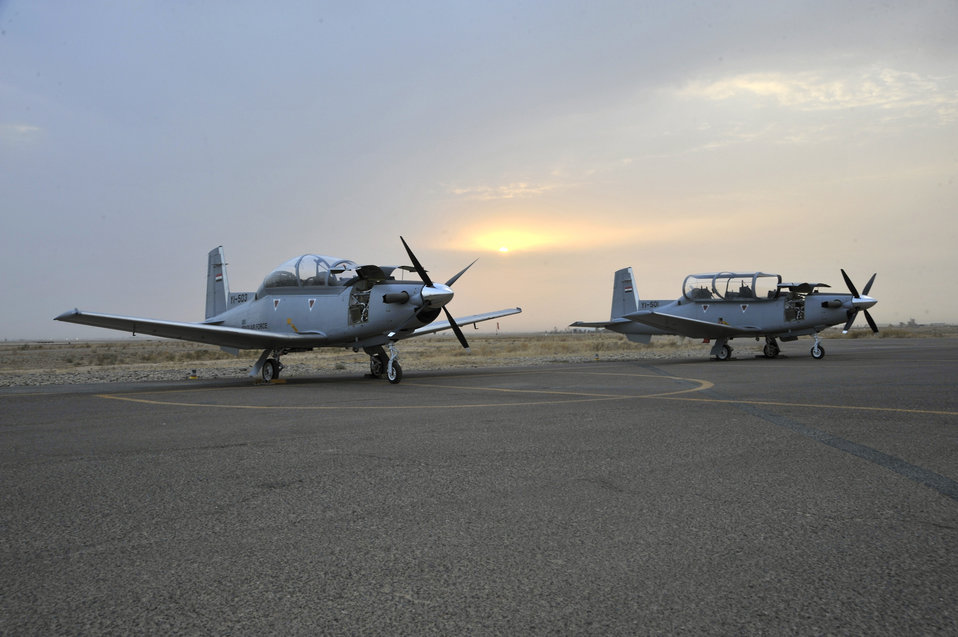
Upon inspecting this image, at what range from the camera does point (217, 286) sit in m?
19.9

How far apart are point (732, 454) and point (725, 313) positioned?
19.9m

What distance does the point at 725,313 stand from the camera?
77.6ft

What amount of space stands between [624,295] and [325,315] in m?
17.8

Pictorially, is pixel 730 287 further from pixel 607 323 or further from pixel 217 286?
pixel 217 286

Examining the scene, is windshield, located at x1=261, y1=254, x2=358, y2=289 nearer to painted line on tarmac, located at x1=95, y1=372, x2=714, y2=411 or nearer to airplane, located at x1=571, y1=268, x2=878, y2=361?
painted line on tarmac, located at x1=95, y1=372, x2=714, y2=411

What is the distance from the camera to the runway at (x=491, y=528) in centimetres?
232

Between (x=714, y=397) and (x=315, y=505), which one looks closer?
(x=315, y=505)

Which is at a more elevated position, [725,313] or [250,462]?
[725,313]

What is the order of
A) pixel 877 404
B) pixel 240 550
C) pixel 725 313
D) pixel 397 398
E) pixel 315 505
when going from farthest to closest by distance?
1. pixel 725 313
2. pixel 397 398
3. pixel 877 404
4. pixel 315 505
5. pixel 240 550

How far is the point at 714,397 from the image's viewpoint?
9781mm

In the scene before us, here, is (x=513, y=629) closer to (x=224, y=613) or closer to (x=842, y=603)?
(x=224, y=613)

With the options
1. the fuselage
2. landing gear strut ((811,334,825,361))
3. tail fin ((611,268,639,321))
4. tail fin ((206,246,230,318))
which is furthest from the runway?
tail fin ((611,268,639,321))

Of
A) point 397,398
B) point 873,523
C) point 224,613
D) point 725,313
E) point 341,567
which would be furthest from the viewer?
point 725,313

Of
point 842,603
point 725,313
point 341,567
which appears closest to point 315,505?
point 341,567
